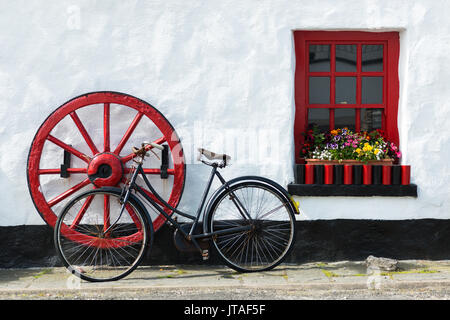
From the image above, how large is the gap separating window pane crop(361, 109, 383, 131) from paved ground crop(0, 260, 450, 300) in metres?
1.54

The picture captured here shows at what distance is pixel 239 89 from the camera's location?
→ 18.3 ft

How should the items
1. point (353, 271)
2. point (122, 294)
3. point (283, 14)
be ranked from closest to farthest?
point (122, 294)
point (353, 271)
point (283, 14)

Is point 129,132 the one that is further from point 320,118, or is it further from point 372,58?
point 372,58

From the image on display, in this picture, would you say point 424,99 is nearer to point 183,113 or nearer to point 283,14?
point 283,14

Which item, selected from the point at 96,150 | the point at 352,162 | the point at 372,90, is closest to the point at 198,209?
the point at 96,150

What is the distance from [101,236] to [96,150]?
0.88m

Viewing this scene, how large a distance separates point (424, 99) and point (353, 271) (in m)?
1.93

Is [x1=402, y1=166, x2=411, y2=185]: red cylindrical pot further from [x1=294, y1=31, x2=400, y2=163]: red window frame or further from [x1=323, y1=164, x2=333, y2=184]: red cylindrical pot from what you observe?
[x1=323, y1=164, x2=333, y2=184]: red cylindrical pot

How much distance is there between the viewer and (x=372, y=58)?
582 cm

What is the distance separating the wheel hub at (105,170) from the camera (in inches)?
206

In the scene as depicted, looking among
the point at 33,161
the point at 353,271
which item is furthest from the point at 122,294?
the point at 353,271

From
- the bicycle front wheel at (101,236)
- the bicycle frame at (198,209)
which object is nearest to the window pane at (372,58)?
the bicycle frame at (198,209)

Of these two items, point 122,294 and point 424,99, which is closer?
point 122,294

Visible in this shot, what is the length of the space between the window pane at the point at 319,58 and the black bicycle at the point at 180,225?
1.40 m
